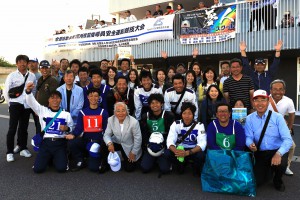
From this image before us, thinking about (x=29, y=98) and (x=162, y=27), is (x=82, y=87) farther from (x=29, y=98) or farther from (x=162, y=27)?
(x=162, y=27)

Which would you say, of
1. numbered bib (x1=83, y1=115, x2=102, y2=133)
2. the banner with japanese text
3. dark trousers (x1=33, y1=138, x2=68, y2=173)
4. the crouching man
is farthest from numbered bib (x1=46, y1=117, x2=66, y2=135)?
the banner with japanese text

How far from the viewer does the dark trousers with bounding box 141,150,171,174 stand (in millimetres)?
5156

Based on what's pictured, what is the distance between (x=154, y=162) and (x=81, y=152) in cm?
132

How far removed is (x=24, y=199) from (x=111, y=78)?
307 centimetres

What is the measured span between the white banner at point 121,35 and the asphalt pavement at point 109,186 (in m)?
9.97

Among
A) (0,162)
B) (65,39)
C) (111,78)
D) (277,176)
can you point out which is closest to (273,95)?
(277,176)

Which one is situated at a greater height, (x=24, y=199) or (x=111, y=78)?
(x=111, y=78)

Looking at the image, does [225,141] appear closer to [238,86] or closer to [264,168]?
[264,168]

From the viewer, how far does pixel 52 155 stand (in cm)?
543

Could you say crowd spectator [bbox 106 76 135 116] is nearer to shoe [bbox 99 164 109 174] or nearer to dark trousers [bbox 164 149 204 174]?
shoe [bbox 99 164 109 174]


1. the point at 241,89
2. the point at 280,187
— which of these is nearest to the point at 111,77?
the point at 241,89

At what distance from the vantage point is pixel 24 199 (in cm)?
415

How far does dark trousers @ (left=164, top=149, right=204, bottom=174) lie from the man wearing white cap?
2.44ft

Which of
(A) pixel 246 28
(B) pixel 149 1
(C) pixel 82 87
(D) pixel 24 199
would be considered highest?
(B) pixel 149 1
